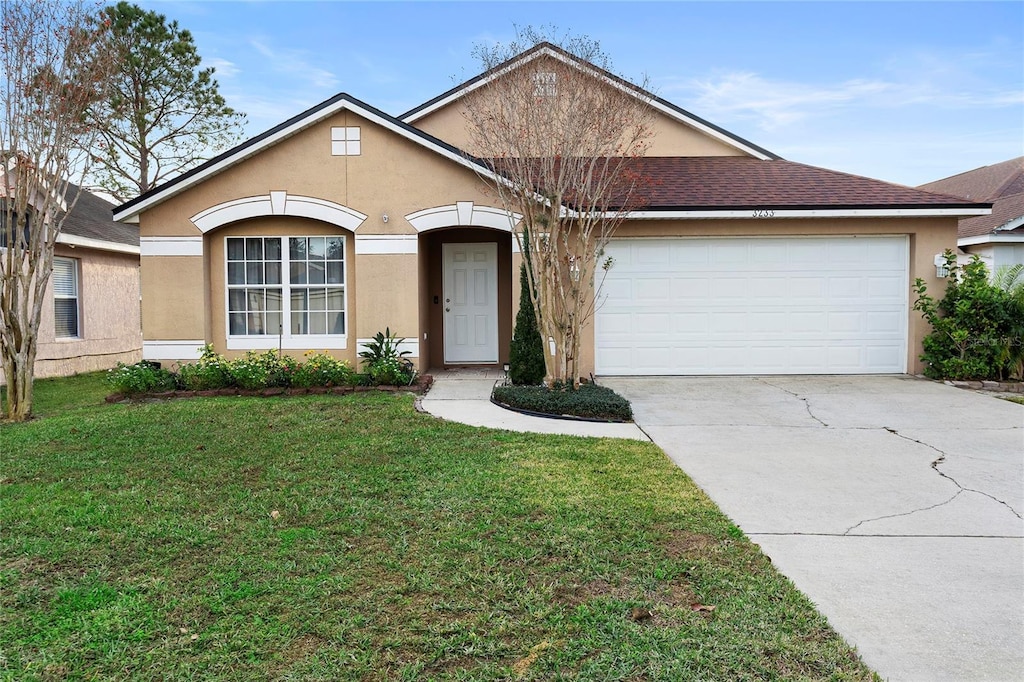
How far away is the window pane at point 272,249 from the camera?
451 inches

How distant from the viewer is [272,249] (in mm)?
11469

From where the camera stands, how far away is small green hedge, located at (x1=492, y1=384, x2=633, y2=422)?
8.20m

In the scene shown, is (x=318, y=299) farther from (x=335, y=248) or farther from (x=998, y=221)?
(x=998, y=221)

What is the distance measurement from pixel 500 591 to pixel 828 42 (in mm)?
13135

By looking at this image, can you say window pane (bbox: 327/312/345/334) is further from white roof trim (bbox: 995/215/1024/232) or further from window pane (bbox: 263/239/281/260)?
white roof trim (bbox: 995/215/1024/232)

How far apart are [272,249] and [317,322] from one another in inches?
57.1

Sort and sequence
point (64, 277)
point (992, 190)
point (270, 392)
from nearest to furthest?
1. point (270, 392)
2. point (64, 277)
3. point (992, 190)

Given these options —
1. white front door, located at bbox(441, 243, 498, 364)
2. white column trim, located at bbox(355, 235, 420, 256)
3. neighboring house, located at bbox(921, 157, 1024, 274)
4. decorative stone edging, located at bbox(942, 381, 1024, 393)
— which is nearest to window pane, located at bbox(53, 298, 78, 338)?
white column trim, located at bbox(355, 235, 420, 256)

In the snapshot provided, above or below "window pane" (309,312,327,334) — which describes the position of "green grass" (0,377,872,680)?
below

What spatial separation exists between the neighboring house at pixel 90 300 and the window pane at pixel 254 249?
4369 millimetres

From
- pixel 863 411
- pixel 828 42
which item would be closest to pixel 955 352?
pixel 863 411

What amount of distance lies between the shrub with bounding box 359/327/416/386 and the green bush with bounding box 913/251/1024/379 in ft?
27.9

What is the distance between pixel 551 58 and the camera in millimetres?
9602

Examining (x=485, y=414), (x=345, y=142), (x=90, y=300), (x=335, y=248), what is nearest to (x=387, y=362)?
(x=335, y=248)
